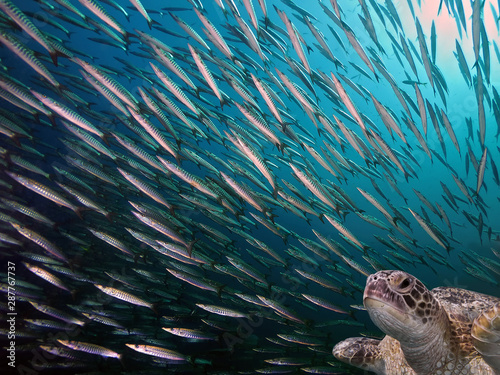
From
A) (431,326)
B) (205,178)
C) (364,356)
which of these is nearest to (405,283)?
(431,326)

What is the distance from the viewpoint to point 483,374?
1720mm

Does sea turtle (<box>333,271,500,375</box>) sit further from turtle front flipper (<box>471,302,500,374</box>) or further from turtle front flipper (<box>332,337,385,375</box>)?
turtle front flipper (<box>332,337,385,375</box>)

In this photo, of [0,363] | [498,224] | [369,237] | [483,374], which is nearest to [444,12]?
[498,224]

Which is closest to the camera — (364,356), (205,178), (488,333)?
(488,333)

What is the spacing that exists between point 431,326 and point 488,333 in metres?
0.43

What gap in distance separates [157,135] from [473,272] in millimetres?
8099

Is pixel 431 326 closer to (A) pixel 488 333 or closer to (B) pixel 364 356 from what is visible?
(A) pixel 488 333

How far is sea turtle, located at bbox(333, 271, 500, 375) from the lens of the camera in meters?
1.39

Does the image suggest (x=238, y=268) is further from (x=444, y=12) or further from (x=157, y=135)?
(x=444, y=12)

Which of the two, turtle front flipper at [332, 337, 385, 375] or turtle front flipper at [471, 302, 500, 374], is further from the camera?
turtle front flipper at [332, 337, 385, 375]

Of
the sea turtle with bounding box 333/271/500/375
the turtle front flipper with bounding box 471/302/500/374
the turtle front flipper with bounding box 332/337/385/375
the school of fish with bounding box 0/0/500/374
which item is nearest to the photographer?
the turtle front flipper with bounding box 471/302/500/374

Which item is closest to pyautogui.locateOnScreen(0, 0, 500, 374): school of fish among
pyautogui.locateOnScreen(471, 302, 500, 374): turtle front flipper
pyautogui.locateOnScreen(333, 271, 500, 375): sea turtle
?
pyautogui.locateOnScreen(333, 271, 500, 375): sea turtle

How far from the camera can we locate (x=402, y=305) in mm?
1593

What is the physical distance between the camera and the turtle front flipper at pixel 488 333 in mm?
1253
